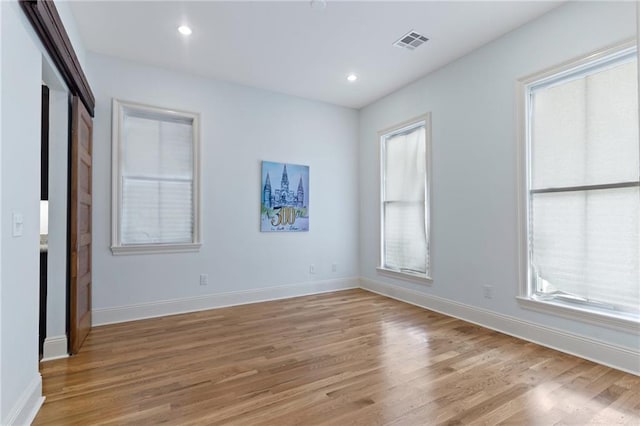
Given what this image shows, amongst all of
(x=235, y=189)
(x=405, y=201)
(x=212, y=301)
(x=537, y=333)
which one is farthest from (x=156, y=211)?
(x=537, y=333)

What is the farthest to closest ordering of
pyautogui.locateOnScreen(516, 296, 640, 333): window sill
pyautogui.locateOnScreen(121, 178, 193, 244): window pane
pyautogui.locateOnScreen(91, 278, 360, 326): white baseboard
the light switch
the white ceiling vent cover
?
pyautogui.locateOnScreen(121, 178, 193, 244): window pane < pyautogui.locateOnScreen(91, 278, 360, 326): white baseboard < the white ceiling vent cover < pyautogui.locateOnScreen(516, 296, 640, 333): window sill < the light switch

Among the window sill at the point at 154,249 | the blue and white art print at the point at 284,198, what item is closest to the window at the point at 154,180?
the window sill at the point at 154,249

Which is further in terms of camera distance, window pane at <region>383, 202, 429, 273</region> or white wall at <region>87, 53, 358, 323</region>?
window pane at <region>383, 202, 429, 273</region>

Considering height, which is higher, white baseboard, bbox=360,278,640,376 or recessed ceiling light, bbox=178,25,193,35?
recessed ceiling light, bbox=178,25,193,35

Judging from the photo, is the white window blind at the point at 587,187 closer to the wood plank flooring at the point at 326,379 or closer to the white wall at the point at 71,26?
the wood plank flooring at the point at 326,379

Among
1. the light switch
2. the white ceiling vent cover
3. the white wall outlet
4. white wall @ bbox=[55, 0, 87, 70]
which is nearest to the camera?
the light switch

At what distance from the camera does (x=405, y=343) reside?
2.93m

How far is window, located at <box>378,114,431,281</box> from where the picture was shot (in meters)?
4.27

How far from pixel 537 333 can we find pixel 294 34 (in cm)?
371

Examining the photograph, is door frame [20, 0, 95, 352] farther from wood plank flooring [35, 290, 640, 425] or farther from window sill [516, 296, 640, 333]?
window sill [516, 296, 640, 333]

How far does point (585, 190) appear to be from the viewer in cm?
269

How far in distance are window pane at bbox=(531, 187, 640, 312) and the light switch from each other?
393 cm

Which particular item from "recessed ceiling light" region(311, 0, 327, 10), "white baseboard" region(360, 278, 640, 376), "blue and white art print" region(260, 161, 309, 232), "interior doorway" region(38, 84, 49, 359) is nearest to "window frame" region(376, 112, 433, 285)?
"white baseboard" region(360, 278, 640, 376)

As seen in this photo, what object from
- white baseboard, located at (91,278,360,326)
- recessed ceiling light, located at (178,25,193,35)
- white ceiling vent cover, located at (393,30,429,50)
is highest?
white ceiling vent cover, located at (393,30,429,50)
